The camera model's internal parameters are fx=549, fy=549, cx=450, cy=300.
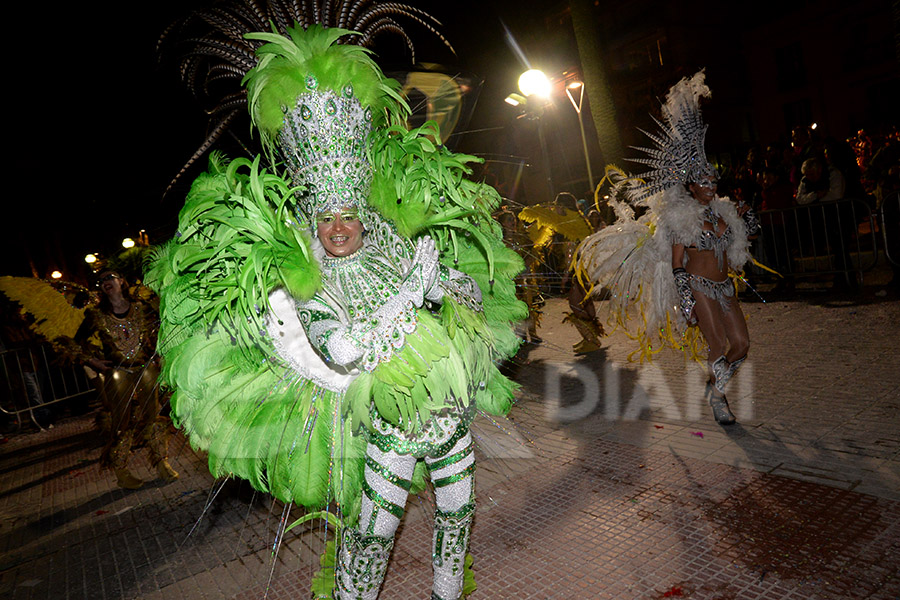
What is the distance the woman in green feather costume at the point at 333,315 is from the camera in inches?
→ 87.2

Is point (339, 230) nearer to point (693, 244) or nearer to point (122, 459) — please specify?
point (693, 244)

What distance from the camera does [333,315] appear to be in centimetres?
221

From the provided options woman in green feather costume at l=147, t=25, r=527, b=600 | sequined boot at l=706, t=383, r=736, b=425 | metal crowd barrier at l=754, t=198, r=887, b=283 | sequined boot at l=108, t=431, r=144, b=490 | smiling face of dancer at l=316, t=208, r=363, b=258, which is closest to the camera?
woman in green feather costume at l=147, t=25, r=527, b=600

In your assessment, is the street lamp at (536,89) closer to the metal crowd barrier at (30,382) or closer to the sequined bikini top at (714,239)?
the sequined bikini top at (714,239)

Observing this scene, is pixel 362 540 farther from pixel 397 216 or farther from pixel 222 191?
pixel 222 191

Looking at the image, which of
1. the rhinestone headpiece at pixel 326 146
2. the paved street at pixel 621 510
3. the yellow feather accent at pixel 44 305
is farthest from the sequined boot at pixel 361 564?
the yellow feather accent at pixel 44 305

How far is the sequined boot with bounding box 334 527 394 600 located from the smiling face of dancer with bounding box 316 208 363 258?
1.26 metres

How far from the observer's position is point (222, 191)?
238cm

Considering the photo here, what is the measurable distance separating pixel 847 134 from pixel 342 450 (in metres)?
36.9

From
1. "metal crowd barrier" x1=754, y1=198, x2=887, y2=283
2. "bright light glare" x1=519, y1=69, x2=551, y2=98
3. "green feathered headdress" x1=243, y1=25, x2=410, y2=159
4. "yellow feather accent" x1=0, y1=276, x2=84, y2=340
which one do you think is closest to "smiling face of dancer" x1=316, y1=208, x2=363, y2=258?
"green feathered headdress" x1=243, y1=25, x2=410, y2=159

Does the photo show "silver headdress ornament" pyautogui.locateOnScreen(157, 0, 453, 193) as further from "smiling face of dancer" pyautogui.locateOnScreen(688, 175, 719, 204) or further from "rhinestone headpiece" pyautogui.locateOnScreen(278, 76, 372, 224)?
"smiling face of dancer" pyautogui.locateOnScreen(688, 175, 719, 204)

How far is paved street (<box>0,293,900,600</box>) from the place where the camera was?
2.82 metres

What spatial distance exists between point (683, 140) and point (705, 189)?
1.55ft

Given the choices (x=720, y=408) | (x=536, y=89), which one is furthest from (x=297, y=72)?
(x=536, y=89)
